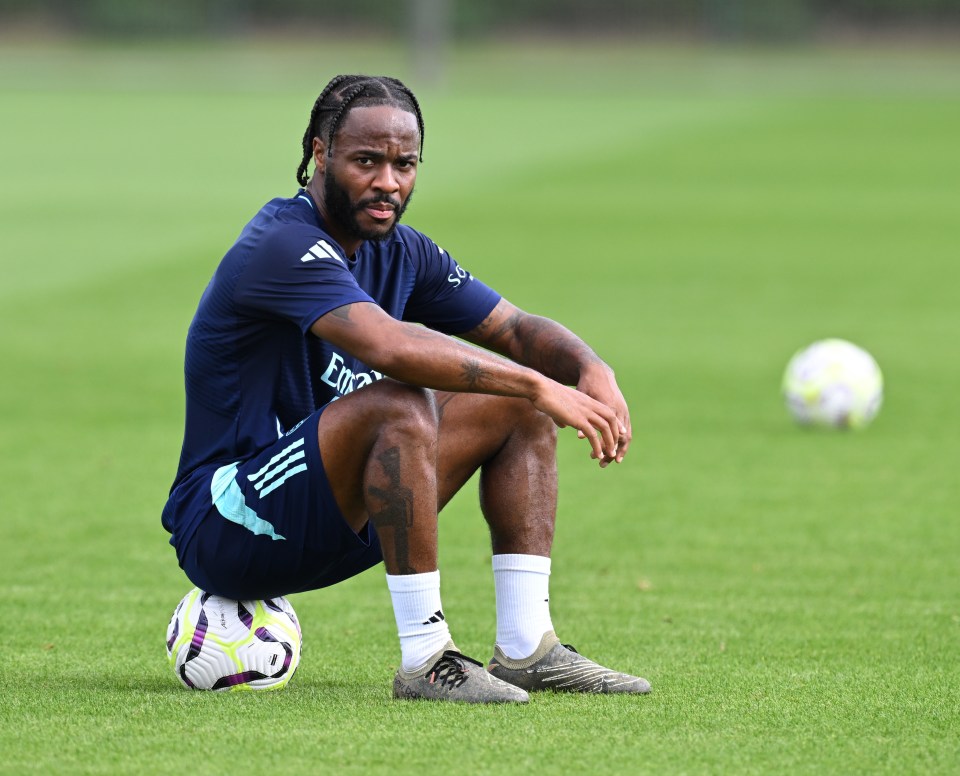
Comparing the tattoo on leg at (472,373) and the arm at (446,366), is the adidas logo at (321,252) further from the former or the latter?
the tattoo on leg at (472,373)

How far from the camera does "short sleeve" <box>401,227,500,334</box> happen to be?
5574 millimetres

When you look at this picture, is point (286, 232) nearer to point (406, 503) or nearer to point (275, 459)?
point (275, 459)

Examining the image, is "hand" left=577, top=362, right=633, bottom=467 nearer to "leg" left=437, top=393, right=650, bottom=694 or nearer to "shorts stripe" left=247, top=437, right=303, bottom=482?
"leg" left=437, top=393, right=650, bottom=694

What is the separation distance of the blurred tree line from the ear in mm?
46249

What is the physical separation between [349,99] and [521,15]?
49460mm

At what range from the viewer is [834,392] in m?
10.5

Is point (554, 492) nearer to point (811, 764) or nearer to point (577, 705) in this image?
point (577, 705)

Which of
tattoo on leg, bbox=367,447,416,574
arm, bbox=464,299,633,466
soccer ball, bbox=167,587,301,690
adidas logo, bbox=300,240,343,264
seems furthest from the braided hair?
soccer ball, bbox=167,587,301,690

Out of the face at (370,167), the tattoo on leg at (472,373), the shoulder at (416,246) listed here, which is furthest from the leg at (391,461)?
the shoulder at (416,246)

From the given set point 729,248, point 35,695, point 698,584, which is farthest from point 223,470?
point 729,248

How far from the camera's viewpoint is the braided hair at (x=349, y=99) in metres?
5.14

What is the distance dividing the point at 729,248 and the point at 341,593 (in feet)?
44.0

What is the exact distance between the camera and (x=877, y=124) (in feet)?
122

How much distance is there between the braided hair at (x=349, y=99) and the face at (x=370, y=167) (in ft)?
0.07
